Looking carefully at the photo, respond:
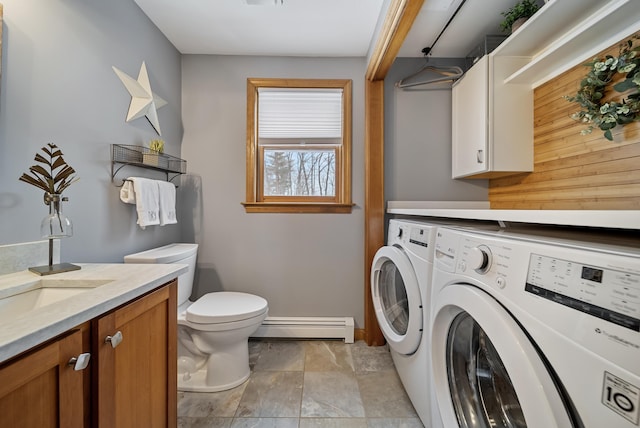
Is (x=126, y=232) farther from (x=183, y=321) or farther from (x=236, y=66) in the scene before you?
(x=236, y=66)

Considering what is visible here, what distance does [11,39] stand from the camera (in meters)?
0.88

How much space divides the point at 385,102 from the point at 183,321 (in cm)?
203

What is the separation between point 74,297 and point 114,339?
0.15m

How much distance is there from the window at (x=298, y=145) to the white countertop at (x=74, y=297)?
1.06 m

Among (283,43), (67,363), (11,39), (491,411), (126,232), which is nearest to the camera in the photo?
(67,363)

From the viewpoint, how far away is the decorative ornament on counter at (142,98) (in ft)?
4.57

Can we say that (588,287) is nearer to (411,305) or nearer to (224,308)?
(411,305)

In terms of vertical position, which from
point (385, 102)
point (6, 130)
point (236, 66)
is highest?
point (236, 66)

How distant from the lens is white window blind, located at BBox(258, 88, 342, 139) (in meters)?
1.98

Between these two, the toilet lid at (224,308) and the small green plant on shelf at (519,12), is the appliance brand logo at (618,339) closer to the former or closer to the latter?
the toilet lid at (224,308)

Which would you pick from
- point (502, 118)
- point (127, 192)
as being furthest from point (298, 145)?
point (502, 118)

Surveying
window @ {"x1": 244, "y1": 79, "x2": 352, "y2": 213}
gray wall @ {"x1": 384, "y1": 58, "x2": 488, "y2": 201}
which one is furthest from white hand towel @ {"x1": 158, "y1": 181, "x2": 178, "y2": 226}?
gray wall @ {"x1": 384, "y1": 58, "x2": 488, "y2": 201}


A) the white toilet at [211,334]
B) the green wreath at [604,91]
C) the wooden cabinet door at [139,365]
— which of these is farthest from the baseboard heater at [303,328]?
the green wreath at [604,91]

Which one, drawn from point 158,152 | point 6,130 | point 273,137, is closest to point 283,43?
point 273,137
